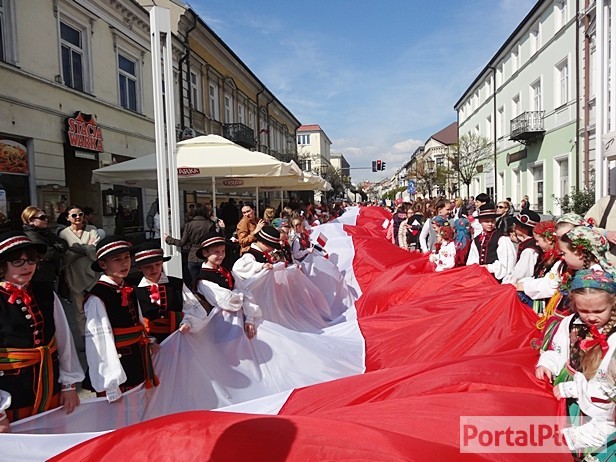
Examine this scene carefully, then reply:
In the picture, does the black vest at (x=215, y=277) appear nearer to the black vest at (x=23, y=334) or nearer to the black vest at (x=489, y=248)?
the black vest at (x=23, y=334)

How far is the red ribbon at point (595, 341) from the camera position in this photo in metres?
2.28

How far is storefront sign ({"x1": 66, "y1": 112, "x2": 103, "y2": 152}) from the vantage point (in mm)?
13220

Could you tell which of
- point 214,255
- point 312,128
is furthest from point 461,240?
point 312,128

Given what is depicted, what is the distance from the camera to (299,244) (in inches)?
330

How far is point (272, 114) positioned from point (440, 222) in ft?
112

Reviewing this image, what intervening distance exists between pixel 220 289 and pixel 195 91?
68.3ft

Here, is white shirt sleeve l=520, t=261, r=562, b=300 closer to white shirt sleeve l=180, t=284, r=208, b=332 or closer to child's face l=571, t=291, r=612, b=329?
child's face l=571, t=291, r=612, b=329

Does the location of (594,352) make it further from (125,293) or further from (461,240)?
(461,240)

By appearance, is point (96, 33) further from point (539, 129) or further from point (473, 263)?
point (539, 129)

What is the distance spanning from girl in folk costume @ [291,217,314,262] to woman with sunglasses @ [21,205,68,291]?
3.49 meters

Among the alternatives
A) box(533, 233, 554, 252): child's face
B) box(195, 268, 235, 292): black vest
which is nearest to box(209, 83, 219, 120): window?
box(195, 268, 235, 292): black vest

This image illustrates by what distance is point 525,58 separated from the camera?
28.4 metres

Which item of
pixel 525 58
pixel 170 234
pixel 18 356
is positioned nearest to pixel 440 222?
pixel 170 234

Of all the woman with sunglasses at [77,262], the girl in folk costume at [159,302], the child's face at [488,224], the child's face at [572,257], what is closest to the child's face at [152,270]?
the girl in folk costume at [159,302]
